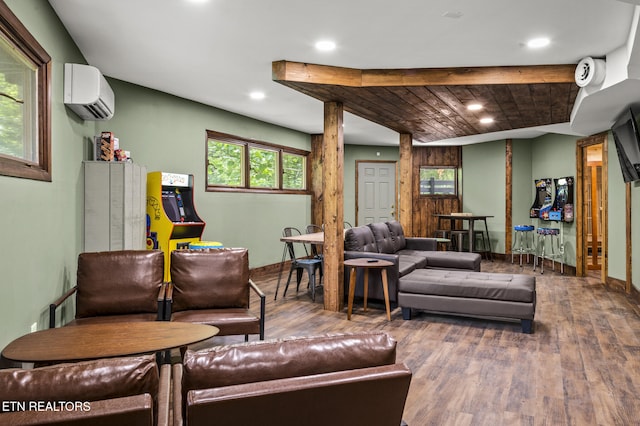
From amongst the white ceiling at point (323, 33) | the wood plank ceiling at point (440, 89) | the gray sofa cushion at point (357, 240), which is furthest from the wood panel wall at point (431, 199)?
the white ceiling at point (323, 33)

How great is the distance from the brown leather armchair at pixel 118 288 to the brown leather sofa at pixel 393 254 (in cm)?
264

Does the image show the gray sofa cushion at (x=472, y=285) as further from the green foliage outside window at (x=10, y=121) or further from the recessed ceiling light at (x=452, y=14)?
the green foliage outside window at (x=10, y=121)

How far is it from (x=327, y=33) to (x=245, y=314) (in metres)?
2.41

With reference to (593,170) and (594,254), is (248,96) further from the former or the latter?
(593,170)

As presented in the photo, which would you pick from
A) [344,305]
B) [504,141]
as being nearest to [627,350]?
[344,305]

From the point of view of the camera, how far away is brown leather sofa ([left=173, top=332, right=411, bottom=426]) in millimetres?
1214

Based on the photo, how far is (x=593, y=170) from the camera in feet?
31.5

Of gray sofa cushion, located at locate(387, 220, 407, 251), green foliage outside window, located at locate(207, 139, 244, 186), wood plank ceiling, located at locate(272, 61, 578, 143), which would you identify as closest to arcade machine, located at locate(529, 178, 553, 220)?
wood plank ceiling, located at locate(272, 61, 578, 143)

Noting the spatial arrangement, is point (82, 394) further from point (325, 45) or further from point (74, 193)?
point (325, 45)

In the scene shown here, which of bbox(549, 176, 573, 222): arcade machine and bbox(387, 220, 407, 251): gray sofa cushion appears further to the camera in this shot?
bbox(549, 176, 573, 222): arcade machine

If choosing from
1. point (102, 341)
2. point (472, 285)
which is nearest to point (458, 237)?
point (472, 285)

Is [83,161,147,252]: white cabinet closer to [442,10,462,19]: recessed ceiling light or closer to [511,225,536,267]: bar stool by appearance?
[442,10,462,19]: recessed ceiling light

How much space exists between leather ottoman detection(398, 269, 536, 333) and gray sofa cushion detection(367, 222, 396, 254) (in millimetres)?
1058

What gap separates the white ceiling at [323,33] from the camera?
126 inches
